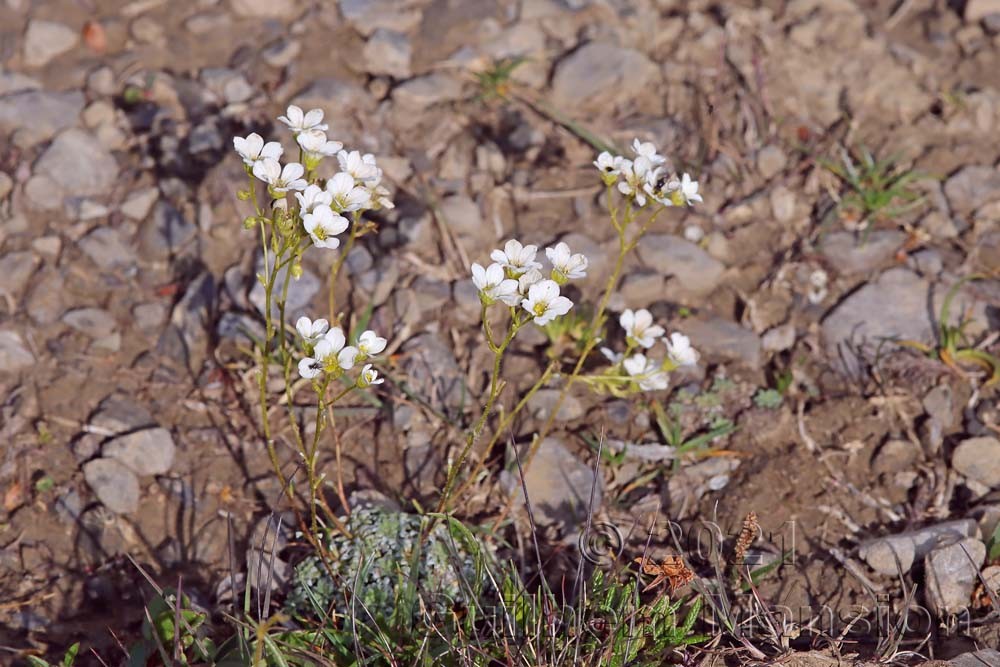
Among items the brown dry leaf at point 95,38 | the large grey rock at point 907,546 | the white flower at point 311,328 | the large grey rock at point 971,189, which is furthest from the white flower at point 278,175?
the large grey rock at point 971,189

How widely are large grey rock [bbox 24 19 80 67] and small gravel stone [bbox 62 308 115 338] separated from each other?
151cm

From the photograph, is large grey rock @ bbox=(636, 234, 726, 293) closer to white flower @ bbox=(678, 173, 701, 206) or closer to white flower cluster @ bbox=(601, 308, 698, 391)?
white flower cluster @ bbox=(601, 308, 698, 391)

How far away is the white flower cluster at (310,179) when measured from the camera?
257 cm

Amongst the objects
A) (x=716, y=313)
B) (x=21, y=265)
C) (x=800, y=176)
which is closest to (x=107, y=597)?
(x=21, y=265)

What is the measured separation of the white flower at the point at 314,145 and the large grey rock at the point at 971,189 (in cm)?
291

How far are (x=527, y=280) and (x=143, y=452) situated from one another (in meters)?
1.75

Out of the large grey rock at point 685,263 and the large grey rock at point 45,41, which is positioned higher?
the large grey rock at point 45,41

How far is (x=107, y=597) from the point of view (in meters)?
3.18

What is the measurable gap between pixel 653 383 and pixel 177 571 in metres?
1.74

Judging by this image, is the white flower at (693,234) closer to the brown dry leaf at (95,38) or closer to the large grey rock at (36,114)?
the large grey rock at (36,114)

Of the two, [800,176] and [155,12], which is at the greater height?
[155,12]

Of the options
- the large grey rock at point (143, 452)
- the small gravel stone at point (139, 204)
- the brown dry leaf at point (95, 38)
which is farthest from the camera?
the brown dry leaf at point (95, 38)

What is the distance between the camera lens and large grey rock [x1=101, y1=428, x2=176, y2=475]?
3436 mm

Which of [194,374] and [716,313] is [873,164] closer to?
[716,313]
